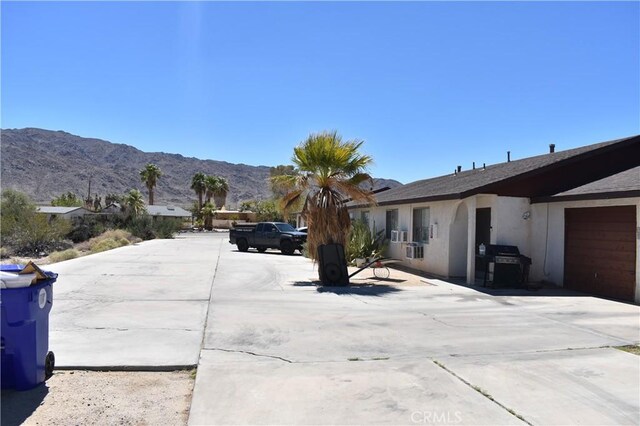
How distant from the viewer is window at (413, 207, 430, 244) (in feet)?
60.5

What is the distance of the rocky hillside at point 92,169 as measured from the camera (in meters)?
127

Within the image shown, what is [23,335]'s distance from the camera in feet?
16.2

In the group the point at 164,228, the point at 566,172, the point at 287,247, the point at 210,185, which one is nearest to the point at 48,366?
the point at 566,172

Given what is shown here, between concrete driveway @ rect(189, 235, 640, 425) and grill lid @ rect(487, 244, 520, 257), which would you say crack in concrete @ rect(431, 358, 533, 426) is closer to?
concrete driveway @ rect(189, 235, 640, 425)

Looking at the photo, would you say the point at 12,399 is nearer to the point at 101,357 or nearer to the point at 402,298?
the point at 101,357

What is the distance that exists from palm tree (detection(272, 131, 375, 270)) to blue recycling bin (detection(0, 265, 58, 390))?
32.1ft

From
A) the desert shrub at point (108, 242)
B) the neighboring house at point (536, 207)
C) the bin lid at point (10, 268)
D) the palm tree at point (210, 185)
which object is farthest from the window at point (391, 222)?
the palm tree at point (210, 185)

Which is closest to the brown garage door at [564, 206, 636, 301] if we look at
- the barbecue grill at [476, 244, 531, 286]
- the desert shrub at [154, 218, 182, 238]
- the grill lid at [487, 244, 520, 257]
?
the barbecue grill at [476, 244, 531, 286]

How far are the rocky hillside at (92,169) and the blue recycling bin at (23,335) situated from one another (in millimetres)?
116186

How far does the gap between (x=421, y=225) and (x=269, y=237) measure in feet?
36.5

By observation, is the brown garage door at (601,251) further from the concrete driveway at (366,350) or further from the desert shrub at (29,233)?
the desert shrub at (29,233)

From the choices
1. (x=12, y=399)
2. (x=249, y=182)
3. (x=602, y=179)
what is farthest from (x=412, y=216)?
(x=249, y=182)

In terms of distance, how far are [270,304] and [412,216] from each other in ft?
32.4

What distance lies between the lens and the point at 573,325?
917cm
